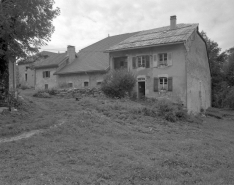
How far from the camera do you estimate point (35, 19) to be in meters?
11.4

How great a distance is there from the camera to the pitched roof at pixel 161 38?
2047 centimetres

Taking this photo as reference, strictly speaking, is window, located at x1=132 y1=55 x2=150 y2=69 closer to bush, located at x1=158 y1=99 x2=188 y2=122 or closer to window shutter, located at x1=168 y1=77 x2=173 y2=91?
window shutter, located at x1=168 y1=77 x2=173 y2=91

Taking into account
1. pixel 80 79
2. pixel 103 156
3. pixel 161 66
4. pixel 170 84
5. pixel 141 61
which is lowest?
pixel 103 156

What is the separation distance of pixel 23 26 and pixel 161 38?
13.7m

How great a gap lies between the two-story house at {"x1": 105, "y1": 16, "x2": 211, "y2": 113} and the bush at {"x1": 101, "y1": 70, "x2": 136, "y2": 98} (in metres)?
3.02

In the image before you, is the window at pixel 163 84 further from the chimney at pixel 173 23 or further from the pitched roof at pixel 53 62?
the pitched roof at pixel 53 62

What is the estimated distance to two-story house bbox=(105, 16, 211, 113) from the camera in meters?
20.4

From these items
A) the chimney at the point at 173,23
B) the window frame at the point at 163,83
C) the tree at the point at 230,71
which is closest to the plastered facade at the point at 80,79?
the window frame at the point at 163,83

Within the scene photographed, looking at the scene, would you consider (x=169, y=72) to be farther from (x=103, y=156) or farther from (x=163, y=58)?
(x=103, y=156)

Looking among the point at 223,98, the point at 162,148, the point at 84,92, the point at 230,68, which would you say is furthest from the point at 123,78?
the point at 230,68

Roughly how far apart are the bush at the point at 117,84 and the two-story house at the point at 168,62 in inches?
119

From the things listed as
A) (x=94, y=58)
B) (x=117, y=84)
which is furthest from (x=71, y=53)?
(x=117, y=84)

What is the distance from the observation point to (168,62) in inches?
830

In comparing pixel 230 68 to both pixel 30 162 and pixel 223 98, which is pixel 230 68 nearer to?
pixel 223 98
